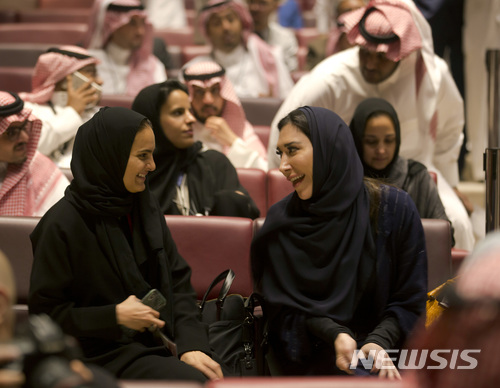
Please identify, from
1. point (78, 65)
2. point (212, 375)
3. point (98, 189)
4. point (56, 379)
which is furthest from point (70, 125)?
point (56, 379)

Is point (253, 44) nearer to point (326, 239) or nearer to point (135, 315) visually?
point (326, 239)

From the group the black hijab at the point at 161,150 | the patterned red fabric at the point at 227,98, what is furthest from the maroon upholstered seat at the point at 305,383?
the patterned red fabric at the point at 227,98

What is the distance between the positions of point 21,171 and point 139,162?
92 cm

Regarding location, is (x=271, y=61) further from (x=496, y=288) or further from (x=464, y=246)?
(x=496, y=288)

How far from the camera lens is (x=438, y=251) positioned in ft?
8.49

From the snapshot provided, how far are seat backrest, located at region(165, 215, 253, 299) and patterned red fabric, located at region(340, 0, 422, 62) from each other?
4.71 ft

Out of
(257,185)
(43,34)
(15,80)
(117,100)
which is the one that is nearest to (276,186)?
(257,185)

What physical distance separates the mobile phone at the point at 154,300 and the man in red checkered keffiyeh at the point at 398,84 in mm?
1655

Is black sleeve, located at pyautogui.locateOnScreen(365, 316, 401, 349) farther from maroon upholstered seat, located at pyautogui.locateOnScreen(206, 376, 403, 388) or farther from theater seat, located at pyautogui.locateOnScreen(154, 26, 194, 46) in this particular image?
theater seat, located at pyautogui.locateOnScreen(154, 26, 194, 46)

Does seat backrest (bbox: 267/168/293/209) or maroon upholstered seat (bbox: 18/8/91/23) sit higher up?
maroon upholstered seat (bbox: 18/8/91/23)

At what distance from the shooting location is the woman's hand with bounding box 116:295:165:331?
202 centimetres

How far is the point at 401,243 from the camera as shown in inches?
87.8

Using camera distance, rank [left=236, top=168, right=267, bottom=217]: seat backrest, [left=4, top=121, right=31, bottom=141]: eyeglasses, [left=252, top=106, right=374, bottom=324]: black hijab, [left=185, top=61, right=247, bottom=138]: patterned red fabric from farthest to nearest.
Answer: [left=185, top=61, right=247, bottom=138]: patterned red fabric < [left=236, top=168, right=267, bottom=217]: seat backrest < [left=4, top=121, right=31, bottom=141]: eyeglasses < [left=252, top=106, right=374, bottom=324]: black hijab

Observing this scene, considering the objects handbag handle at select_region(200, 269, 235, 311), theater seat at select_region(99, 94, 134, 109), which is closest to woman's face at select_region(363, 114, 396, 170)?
handbag handle at select_region(200, 269, 235, 311)
